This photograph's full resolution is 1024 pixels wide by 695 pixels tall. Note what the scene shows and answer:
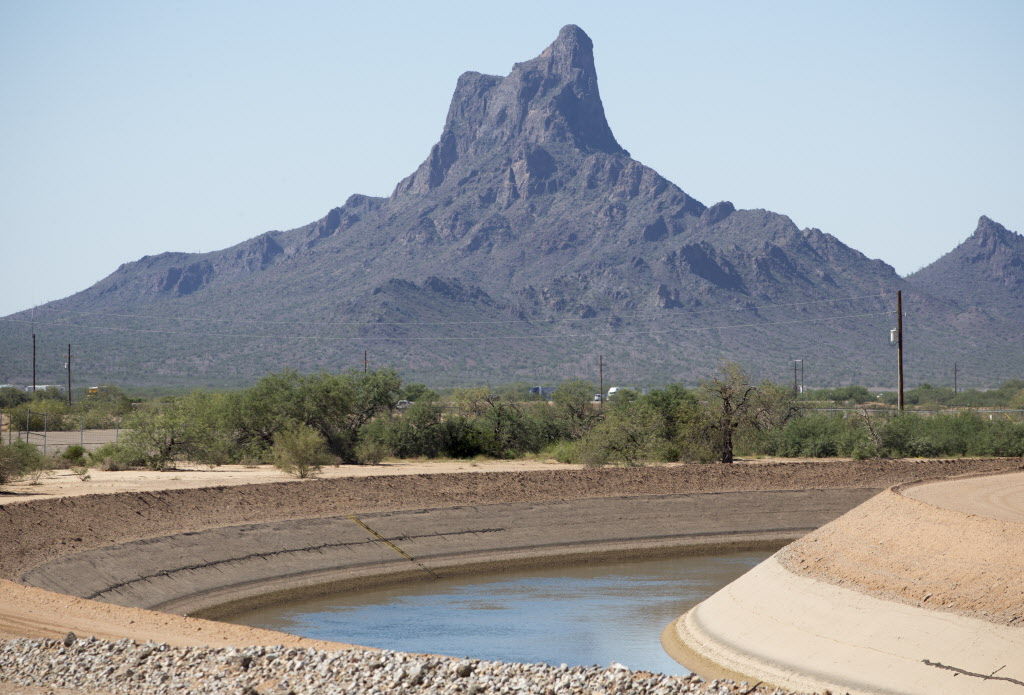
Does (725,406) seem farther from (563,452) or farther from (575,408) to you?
(575,408)

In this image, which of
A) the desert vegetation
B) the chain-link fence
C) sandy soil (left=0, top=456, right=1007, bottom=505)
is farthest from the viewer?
the chain-link fence

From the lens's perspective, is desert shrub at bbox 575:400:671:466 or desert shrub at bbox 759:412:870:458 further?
desert shrub at bbox 759:412:870:458

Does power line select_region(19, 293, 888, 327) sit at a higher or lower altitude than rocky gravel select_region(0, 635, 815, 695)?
higher

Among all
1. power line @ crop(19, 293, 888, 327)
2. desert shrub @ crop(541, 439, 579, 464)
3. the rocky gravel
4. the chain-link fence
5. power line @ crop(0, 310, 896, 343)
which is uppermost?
power line @ crop(19, 293, 888, 327)

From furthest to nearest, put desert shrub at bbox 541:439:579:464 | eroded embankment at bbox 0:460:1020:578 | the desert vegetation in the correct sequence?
desert shrub at bbox 541:439:579:464, the desert vegetation, eroded embankment at bbox 0:460:1020:578

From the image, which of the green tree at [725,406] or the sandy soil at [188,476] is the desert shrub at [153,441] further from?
the green tree at [725,406]

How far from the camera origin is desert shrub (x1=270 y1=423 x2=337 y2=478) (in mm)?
50719

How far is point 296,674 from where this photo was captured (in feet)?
57.5

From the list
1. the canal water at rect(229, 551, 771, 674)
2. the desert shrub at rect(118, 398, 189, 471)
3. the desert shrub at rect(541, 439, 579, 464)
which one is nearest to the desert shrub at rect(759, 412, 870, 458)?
the desert shrub at rect(541, 439, 579, 464)

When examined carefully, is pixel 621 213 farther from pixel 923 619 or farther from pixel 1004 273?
pixel 923 619

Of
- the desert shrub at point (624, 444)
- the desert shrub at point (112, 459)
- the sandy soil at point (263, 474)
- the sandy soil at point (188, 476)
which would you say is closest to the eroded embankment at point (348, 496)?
the sandy soil at point (263, 474)

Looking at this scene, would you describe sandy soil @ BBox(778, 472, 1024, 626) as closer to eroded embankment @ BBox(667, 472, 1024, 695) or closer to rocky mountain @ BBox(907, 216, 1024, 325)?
eroded embankment @ BBox(667, 472, 1024, 695)

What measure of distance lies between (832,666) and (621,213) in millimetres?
168089

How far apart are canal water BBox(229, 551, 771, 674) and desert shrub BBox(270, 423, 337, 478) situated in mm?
15566
